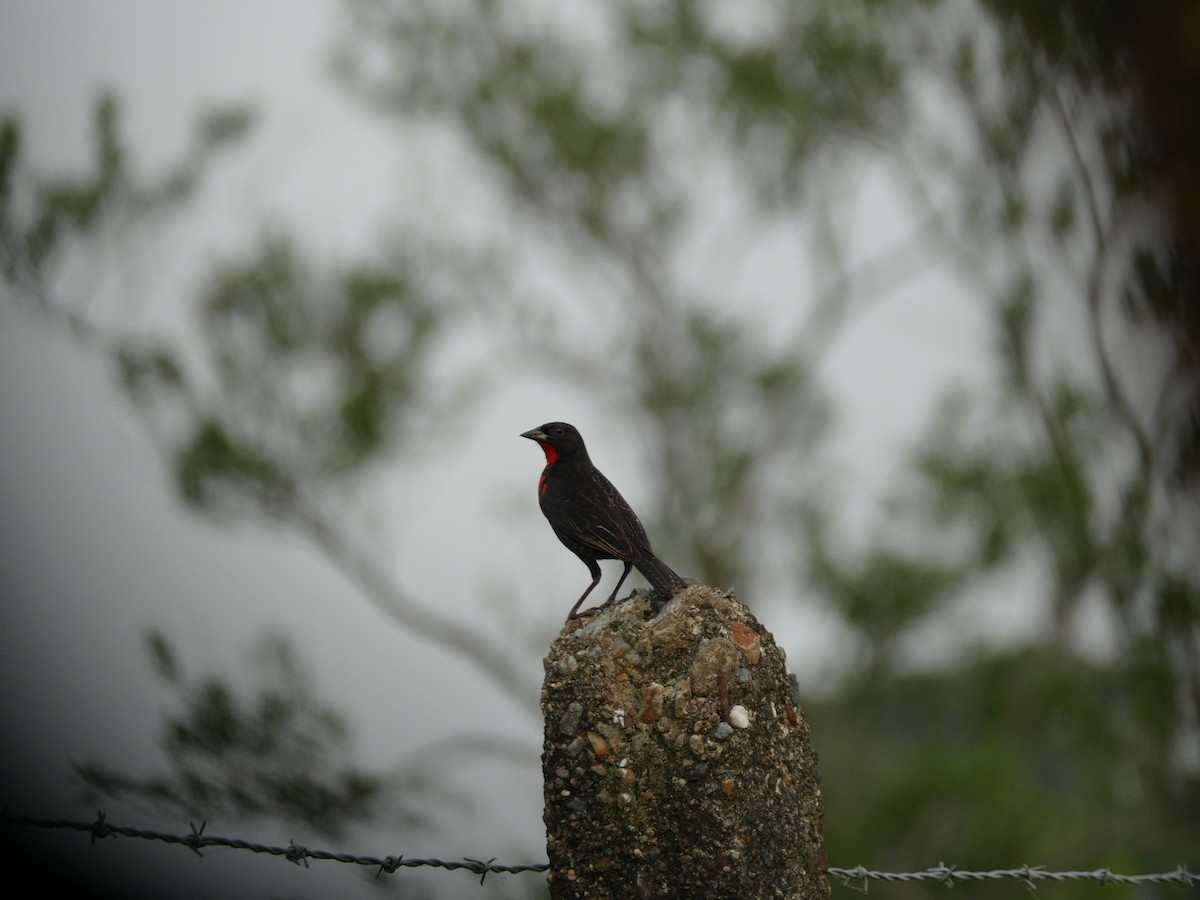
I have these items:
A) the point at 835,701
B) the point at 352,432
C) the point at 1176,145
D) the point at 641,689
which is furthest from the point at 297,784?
the point at 1176,145

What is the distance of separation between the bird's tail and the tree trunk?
0.55 feet

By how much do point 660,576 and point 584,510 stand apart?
0.46 meters

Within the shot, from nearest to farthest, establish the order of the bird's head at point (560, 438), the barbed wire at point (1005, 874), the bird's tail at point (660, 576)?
the bird's tail at point (660, 576)
the barbed wire at point (1005, 874)
the bird's head at point (560, 438)

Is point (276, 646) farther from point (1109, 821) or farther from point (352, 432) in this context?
point (1109, 821)

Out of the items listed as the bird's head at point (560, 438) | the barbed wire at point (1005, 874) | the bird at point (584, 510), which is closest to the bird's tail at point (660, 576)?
the bird at point (584, 510)

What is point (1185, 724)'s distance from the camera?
1.43m

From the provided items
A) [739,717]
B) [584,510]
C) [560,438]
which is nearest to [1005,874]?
[739,717]

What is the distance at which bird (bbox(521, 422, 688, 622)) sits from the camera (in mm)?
2549

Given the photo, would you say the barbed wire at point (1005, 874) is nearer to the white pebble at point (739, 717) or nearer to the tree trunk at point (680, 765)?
the tree trunk at point (680, 765)

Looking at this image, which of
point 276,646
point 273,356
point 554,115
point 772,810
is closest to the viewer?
point 772,810

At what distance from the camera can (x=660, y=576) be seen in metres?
2.20

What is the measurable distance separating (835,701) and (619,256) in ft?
19.5

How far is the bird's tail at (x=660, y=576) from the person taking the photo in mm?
2062

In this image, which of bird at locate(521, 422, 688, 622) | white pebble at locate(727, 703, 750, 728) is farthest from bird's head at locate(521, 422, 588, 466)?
white pebble at locate(727, 703, 750, 728)
